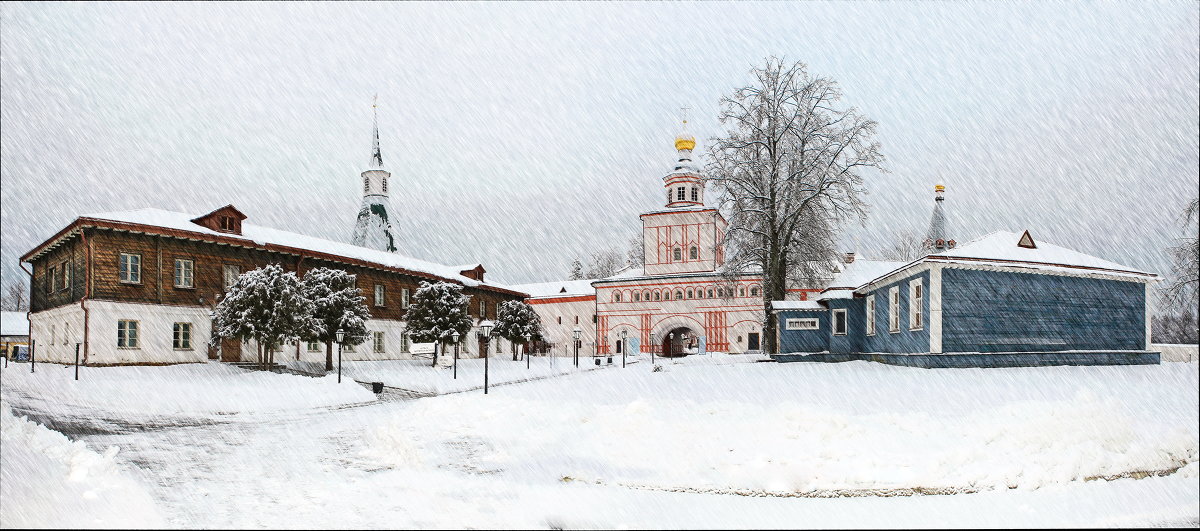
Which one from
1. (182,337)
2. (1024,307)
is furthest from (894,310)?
(182,337)

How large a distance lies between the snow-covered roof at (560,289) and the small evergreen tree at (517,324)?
2200 cm

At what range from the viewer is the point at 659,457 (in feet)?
35.9

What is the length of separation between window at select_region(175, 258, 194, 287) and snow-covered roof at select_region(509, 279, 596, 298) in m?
41.1

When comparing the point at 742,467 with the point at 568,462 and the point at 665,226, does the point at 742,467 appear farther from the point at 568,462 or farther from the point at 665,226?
the point at 665,226

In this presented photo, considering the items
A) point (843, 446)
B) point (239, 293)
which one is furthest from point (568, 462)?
point (239, 293)

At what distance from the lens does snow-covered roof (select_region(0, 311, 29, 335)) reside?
5384cm

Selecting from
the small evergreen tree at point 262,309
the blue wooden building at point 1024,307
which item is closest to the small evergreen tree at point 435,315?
the small evergreen tree at point 262,309

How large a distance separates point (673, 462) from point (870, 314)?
18.0 metres

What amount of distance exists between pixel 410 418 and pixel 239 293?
1262cm

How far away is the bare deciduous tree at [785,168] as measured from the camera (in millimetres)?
29734

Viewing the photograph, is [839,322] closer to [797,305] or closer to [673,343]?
[797,305]

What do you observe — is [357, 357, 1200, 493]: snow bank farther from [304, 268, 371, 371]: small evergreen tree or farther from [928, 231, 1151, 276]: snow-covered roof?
[304, 268, 371, 371]: small evergreen tree

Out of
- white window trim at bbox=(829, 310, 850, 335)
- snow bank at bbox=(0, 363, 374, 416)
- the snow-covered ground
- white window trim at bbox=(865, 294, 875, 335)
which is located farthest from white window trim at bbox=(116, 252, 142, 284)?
white window trim at bbox=(865, 294, 875, 335)

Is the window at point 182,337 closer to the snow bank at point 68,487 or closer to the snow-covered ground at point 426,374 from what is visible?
the snow-covered ground at point 426,374
